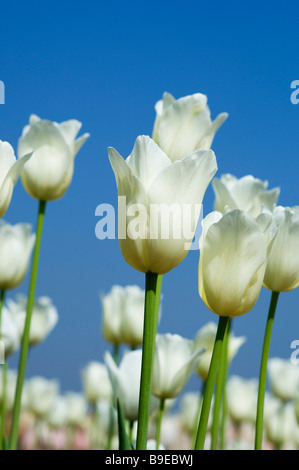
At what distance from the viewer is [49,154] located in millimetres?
1437

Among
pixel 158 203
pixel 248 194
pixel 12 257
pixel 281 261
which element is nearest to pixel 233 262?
pixel 158 203

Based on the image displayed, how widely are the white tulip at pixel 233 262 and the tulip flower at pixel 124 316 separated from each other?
0.86m

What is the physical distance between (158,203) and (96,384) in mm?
2186

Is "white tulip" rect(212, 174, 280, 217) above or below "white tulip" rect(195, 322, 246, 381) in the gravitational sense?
above

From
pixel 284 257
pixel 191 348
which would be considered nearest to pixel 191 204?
pixel 284 257


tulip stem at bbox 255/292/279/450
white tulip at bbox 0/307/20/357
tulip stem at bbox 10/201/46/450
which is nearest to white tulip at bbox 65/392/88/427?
white tulip at bbox 0/307/20/357

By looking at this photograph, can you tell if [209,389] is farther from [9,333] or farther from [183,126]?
[9,333]

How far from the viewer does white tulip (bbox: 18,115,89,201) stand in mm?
1404

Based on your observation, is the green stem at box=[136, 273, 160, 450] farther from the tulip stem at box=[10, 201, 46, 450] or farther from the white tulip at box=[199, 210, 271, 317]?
the tulip stem at box=[10, 201, 46, 450]

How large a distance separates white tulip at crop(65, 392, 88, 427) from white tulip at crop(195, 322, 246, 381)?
Result: 1.63 m

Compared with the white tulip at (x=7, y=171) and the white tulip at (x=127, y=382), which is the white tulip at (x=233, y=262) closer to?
Answer: the white tulip at (x=7, y=171)

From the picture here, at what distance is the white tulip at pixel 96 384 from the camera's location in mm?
2793
